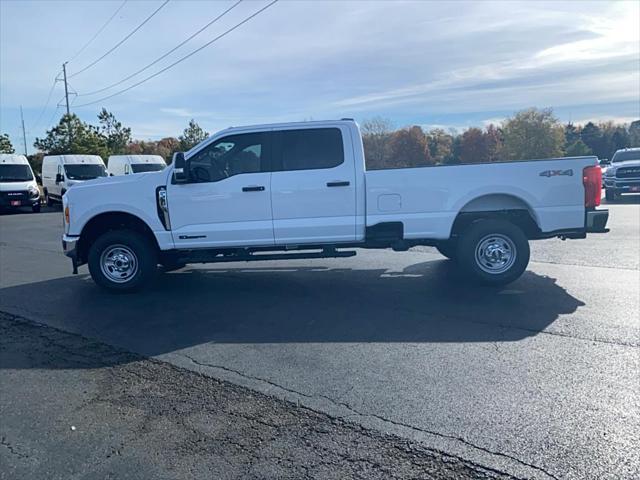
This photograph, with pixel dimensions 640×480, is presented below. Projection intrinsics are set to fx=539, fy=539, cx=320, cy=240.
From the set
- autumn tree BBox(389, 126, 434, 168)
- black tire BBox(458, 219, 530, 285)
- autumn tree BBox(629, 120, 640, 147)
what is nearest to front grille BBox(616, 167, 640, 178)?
autumn tree BBox(629, 120, 640, 147)

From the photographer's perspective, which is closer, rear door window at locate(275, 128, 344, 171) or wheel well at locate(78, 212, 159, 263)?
rear door window at locate(275, 128, 344, 171)

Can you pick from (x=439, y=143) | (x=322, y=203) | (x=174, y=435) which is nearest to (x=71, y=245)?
(x=322, y=203)

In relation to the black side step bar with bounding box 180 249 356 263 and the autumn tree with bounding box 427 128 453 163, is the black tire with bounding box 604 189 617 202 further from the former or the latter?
the black side step bar with bounding box 180 249 356 263

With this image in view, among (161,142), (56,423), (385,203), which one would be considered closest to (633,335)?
(385,203)

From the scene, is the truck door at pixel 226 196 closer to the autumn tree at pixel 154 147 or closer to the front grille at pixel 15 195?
the front grille at pixel 15 195

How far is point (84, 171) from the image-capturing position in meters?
24.2

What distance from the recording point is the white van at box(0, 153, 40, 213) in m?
22.8

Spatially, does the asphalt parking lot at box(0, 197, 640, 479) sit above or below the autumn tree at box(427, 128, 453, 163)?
below

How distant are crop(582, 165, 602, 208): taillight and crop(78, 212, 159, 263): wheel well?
19.8 ft

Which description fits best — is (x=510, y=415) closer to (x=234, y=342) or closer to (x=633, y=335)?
(x=633, y=335)

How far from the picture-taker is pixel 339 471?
3207 mm

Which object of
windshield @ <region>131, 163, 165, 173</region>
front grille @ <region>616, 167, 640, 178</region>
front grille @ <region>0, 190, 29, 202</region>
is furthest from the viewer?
windshield @ <region>131, 163, 165, 173</region>

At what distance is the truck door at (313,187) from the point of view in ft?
24.3

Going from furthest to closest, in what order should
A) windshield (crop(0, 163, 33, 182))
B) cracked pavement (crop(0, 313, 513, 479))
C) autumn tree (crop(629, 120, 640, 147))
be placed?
1. windshield (crop(0, 163, 33, 182))
2. autumn tree (crop(629, 120, 640, 147))
3. cracked pavement (crop(0, 313, 513, 479))
